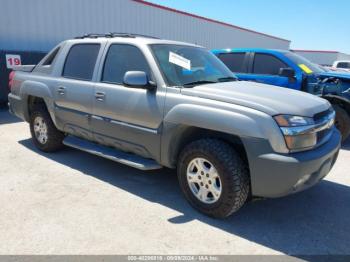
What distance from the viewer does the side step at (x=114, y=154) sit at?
11.9 ft

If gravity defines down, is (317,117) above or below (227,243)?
above

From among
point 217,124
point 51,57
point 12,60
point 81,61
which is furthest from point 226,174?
point 12,60

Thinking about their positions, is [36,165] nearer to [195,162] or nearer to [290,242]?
[195,162]

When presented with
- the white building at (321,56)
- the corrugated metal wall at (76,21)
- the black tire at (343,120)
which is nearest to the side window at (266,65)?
the black tire at (343,120)

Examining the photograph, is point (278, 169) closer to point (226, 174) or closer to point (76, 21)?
point (226, 174)

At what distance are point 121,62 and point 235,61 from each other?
3.85 meters

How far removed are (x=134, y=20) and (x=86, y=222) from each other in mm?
12202

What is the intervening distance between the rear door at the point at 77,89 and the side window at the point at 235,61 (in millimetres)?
3712

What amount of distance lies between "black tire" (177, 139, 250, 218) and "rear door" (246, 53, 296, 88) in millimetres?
3764

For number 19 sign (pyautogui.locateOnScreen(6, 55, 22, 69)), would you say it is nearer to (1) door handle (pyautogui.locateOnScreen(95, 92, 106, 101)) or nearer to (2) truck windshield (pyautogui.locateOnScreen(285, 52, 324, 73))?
(1) door handle (pyautogui.locateOnScreen(95, 92, 106, 101))

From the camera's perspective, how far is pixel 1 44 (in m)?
9.64

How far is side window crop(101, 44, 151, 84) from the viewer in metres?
3.75

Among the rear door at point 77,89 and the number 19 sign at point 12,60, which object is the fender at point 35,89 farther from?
the number 19 sign at point 12,60

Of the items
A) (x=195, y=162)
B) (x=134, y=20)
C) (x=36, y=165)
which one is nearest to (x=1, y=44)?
(x=134, y=20)
